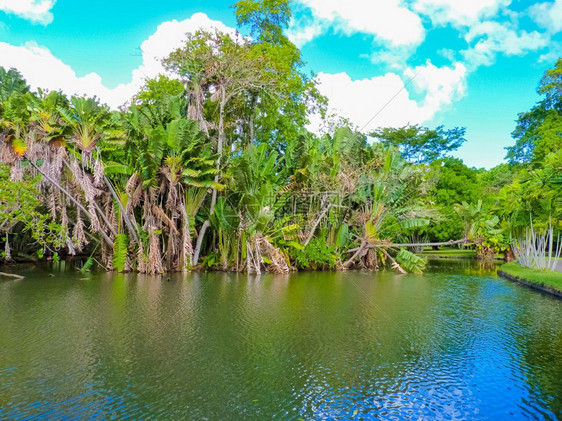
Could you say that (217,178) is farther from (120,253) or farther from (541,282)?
(541,282)

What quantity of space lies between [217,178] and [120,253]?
5.55 m

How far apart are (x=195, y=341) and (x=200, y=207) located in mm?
14162

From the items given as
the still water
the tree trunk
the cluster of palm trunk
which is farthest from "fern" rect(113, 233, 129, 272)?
the still water

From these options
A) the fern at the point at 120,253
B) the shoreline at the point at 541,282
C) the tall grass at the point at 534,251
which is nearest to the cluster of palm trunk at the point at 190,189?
the fern at the point at 120,253

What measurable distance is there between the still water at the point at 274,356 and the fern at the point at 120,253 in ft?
21.1

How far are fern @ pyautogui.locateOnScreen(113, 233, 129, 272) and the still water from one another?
21.1 feet

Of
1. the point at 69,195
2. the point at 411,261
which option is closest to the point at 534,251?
the point at 411,261

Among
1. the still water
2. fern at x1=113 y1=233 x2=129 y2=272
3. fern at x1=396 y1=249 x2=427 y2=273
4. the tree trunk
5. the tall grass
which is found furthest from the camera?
fern at x1=396 y1=249 x2=427 y2=273

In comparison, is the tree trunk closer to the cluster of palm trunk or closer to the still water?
the cluster of palm trunk

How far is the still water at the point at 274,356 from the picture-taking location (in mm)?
5035

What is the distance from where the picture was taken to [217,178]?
21266mm

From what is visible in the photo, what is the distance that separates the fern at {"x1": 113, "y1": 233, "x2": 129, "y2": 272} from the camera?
19469 millimetres

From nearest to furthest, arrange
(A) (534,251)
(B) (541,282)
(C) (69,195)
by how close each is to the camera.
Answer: (B) (541,282) → (C) (69,195) → (A) (534,251)

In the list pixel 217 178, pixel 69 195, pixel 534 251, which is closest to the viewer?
pixel 69 195
